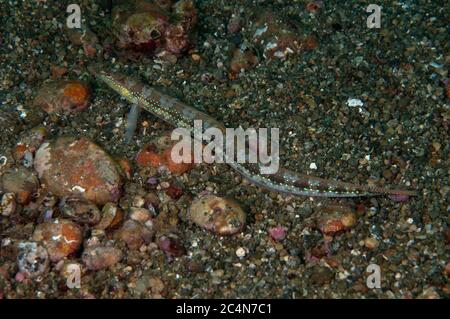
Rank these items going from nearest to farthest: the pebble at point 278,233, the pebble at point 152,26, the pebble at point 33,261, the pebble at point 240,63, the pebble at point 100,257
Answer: the pebble at point 33,261 → the pebble at point 100,257 → the pebble at point 278,233 → the pebble at point 152,26 → the pebble at point 240,63

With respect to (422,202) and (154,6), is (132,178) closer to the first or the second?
(154,6)

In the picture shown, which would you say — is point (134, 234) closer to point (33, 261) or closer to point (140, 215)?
point (140, 215)

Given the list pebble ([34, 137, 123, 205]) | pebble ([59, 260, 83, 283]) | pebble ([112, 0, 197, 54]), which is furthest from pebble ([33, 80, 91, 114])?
Result: pebble ([59, 260, 83, 283])

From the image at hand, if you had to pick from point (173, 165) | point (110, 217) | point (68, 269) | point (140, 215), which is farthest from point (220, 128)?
point (68, 269)

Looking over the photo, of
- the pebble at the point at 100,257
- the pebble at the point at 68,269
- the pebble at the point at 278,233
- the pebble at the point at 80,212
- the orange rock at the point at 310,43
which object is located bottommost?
the pebble at the point at 68,269

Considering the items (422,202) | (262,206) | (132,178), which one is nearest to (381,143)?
(422,202)

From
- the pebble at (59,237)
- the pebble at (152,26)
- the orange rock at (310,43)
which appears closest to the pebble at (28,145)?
the pebble at (59,237)

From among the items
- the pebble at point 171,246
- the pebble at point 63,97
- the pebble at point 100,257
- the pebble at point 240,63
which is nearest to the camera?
the pebble at point 100,257

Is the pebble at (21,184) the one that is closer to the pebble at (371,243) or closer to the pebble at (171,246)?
the pebble at (171,246)
